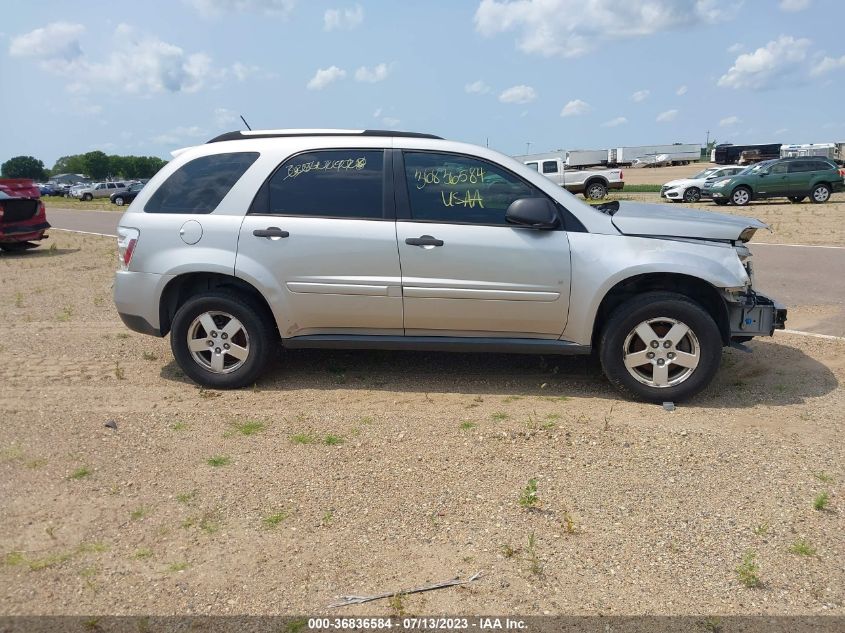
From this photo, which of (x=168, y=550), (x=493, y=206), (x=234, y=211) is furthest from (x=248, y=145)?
(x=168, y=550)

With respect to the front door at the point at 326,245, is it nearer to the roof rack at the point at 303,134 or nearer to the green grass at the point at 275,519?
the roof rack at the point at 303,134

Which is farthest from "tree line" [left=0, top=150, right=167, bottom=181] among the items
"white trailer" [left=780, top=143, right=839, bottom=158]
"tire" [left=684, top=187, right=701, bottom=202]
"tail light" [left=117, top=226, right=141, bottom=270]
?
"tail light" [left=117, top=226, right=141, bottom=270]

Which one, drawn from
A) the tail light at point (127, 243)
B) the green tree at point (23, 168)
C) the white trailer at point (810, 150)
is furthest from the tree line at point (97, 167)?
the tail light at point (127, 243)

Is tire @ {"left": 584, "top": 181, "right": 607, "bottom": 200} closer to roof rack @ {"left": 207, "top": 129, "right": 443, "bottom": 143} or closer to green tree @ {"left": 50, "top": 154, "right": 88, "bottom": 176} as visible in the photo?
roof rack @ {"left": 207, "top": 129, "right": 443, "bottom": 143}

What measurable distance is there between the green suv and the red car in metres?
21.2

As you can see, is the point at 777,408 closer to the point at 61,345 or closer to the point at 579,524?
the point at 579,524

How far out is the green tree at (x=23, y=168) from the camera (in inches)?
5002

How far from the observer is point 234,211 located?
5152mm

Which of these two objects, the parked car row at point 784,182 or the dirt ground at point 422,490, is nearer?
the dirt ground at point 422,490

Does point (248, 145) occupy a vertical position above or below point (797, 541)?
above

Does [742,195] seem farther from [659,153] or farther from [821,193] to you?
[659,153]

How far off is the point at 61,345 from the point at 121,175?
140 m

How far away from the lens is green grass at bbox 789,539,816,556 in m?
3.11

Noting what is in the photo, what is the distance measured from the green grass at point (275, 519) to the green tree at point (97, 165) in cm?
14047
